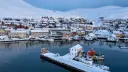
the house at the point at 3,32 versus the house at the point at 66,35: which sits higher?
the house at the point at 3,32

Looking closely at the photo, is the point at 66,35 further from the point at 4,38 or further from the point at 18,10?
the point at 18,10

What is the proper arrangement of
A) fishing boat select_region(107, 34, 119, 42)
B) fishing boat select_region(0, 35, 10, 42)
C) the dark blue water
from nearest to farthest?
the dark blue water
fishing boat select_region(0, 35, 10, 42)
fishing boat select_region(107, 34, 119, 42)

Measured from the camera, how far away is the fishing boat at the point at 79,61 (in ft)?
16.0

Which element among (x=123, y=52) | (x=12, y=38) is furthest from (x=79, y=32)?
(x=123, y=52)

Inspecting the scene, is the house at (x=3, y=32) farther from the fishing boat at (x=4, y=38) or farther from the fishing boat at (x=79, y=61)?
the fishing boat at (x=79, y=61)

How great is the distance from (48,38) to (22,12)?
1013cm

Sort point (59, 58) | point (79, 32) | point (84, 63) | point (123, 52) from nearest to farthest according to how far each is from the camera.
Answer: point (84, 63) → point (59, 58) → point (123, 52) → point (79, 32)

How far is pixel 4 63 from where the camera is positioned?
5348mm

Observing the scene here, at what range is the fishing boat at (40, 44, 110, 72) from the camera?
4891 mm

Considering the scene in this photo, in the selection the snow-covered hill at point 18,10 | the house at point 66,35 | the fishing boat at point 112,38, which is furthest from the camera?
the snow-covered hill at point 18,10

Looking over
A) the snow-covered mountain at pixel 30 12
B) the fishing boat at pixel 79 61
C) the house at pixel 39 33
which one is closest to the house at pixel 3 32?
the house at pixel 39 33

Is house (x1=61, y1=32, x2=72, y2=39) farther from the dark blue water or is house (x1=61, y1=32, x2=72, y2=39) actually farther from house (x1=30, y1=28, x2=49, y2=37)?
the dark blue water

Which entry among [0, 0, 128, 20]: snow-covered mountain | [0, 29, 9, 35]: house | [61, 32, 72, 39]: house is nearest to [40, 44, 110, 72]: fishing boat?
[61, 32, 72, 39]: house

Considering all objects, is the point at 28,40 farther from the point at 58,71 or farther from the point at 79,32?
the point at 58,71
